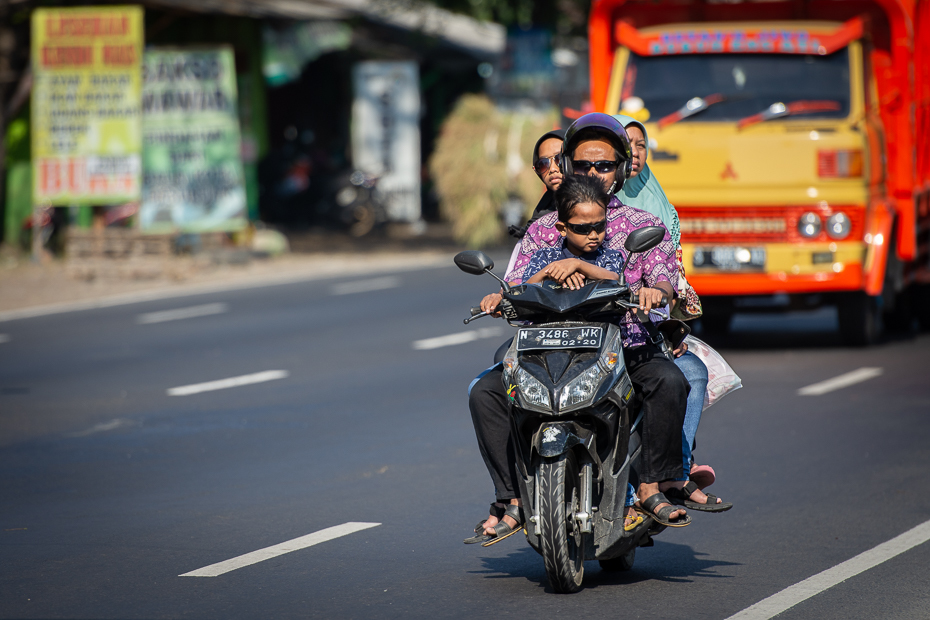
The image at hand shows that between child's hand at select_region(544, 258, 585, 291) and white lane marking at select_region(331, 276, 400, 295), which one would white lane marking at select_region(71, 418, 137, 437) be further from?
white lane marking at select_region(331, 276, 400, 295)

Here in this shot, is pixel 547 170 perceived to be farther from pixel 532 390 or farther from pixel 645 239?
pixel 532 390

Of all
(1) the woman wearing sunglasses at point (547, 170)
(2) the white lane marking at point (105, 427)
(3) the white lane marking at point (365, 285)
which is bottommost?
(3) the white lane marking at point (365, 285)

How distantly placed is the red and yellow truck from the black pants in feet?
22.1

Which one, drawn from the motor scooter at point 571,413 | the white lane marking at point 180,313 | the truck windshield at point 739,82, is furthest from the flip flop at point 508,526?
the white lane marking at point 180,313

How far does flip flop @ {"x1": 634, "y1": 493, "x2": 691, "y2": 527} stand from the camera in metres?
5.36

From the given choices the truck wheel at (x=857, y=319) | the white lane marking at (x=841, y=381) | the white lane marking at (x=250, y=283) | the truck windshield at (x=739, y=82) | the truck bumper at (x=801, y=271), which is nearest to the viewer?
the white lane marking at (x=841, y=381)

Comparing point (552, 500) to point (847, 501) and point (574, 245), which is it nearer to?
point (574, 245)

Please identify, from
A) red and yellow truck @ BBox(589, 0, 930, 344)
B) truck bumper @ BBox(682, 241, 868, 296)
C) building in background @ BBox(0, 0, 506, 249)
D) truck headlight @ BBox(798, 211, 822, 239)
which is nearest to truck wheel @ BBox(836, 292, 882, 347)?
red and yellow truck @ BBox(589, 0, 930, 344)

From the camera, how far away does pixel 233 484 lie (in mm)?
7645

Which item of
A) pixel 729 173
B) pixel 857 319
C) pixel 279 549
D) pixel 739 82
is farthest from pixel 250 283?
pixel 279 549

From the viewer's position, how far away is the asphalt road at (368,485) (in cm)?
548

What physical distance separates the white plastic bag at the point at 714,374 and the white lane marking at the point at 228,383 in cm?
570

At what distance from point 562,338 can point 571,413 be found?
0.27 meters

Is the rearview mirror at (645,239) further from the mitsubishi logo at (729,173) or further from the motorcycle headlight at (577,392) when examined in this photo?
the mitsubishi logo at (729,173)
